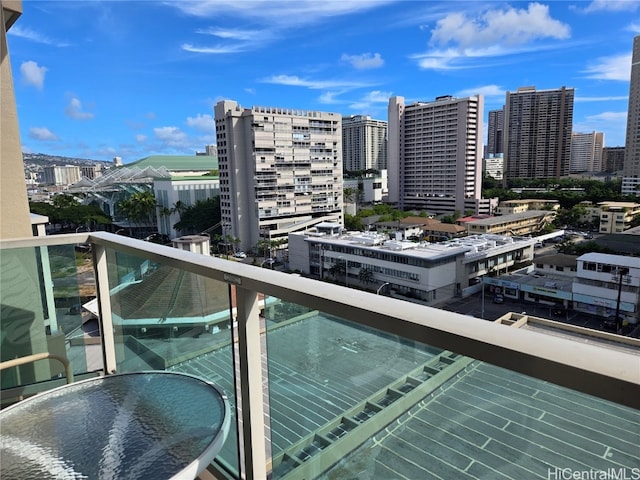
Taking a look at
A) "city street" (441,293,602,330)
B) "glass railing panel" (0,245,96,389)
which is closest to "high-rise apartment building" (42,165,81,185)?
"city street" (441,293,602,330)

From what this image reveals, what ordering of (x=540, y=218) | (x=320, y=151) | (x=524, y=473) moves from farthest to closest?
(x=540, y=218) < (x=320, y=151) < (x=524, y=473)

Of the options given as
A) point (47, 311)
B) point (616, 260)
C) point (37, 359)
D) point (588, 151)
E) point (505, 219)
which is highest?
point (588, 151)

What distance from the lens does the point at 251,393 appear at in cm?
75

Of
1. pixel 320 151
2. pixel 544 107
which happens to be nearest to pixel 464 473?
pixel 320 151

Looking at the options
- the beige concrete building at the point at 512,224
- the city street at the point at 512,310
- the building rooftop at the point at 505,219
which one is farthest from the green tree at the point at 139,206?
the city street at the point at 512,310

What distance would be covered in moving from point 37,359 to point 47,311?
0.61 feet

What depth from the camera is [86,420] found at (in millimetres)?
818

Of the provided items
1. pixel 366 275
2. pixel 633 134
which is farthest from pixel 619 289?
pixel 633 134

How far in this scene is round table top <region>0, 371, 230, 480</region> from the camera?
681 mm

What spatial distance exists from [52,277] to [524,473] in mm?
1450

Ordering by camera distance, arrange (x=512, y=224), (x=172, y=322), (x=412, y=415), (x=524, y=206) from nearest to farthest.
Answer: (x=412, y=415) → (x=172, y=322) → (x=512, y=224) → (x=524, y=206)

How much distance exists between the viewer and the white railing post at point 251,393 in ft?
2.36

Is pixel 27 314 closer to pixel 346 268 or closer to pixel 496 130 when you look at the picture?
pixel 346 268

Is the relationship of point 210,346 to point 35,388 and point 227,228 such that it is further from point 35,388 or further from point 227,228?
point 227,228
